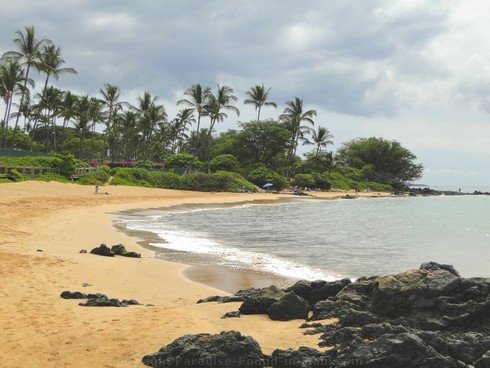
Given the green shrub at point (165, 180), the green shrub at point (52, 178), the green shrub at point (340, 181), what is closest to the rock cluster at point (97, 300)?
the green shrub at point (52, 178)

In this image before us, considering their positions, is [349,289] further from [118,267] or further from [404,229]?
[404,229]

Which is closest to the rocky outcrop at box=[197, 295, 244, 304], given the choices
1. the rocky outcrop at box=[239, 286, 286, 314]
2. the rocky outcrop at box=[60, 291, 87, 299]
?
the rocky outcrop at box=[239, 286, 286, 314]

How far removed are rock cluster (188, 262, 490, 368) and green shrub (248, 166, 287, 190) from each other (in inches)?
2248

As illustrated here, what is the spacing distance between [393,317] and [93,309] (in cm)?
457

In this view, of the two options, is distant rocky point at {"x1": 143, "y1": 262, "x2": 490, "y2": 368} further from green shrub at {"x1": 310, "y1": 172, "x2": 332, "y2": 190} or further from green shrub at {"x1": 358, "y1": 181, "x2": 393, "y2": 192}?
green shrub at {"x1": 358, "y1": 181, "x2": 393, "y2": 192}

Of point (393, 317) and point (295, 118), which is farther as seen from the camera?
point (295, 118)

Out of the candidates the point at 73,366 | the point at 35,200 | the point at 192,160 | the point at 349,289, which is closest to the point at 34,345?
the point at 73,366

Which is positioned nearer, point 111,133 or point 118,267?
point 118,267

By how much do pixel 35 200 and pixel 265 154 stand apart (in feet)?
162

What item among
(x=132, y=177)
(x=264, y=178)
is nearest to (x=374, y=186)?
(x=264, y=178)

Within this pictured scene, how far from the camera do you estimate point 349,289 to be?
25.5 ft

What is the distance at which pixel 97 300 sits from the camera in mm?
7691

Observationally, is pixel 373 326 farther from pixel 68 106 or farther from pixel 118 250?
pixel 68 106

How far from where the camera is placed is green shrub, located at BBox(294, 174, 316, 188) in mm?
72938
